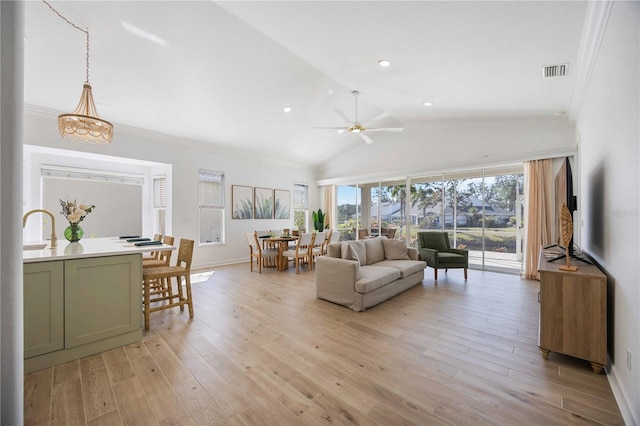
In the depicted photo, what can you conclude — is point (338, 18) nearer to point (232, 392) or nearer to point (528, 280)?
point (232, 392)

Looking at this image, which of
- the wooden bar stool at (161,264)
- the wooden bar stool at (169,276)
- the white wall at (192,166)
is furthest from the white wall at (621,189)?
the white wall at (192,166)

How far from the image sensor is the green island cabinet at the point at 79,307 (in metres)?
2.11

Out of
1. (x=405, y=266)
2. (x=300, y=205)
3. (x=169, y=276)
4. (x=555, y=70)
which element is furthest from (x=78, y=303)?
(x=300, y=205)

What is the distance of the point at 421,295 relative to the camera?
4.12 metres

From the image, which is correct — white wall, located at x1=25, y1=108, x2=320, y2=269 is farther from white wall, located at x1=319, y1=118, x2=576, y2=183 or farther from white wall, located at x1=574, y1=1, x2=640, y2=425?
white wall, located at x1=574, y1=1, x2=640, y2=425

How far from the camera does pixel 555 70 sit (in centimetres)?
305

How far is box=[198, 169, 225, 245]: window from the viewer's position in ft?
20.9

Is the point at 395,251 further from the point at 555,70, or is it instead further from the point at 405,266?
the point at 555,70

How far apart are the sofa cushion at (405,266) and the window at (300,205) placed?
4.43 meters

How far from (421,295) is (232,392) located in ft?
10.4

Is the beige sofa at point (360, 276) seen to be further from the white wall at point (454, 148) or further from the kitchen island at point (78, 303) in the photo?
the white wall at point (454, 148)

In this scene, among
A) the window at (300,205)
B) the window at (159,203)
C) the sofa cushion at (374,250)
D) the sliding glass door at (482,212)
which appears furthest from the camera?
the window at (300,205)

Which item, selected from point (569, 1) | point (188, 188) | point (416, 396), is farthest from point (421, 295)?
point (188, 188)

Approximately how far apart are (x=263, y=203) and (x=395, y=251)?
13.6 feet
